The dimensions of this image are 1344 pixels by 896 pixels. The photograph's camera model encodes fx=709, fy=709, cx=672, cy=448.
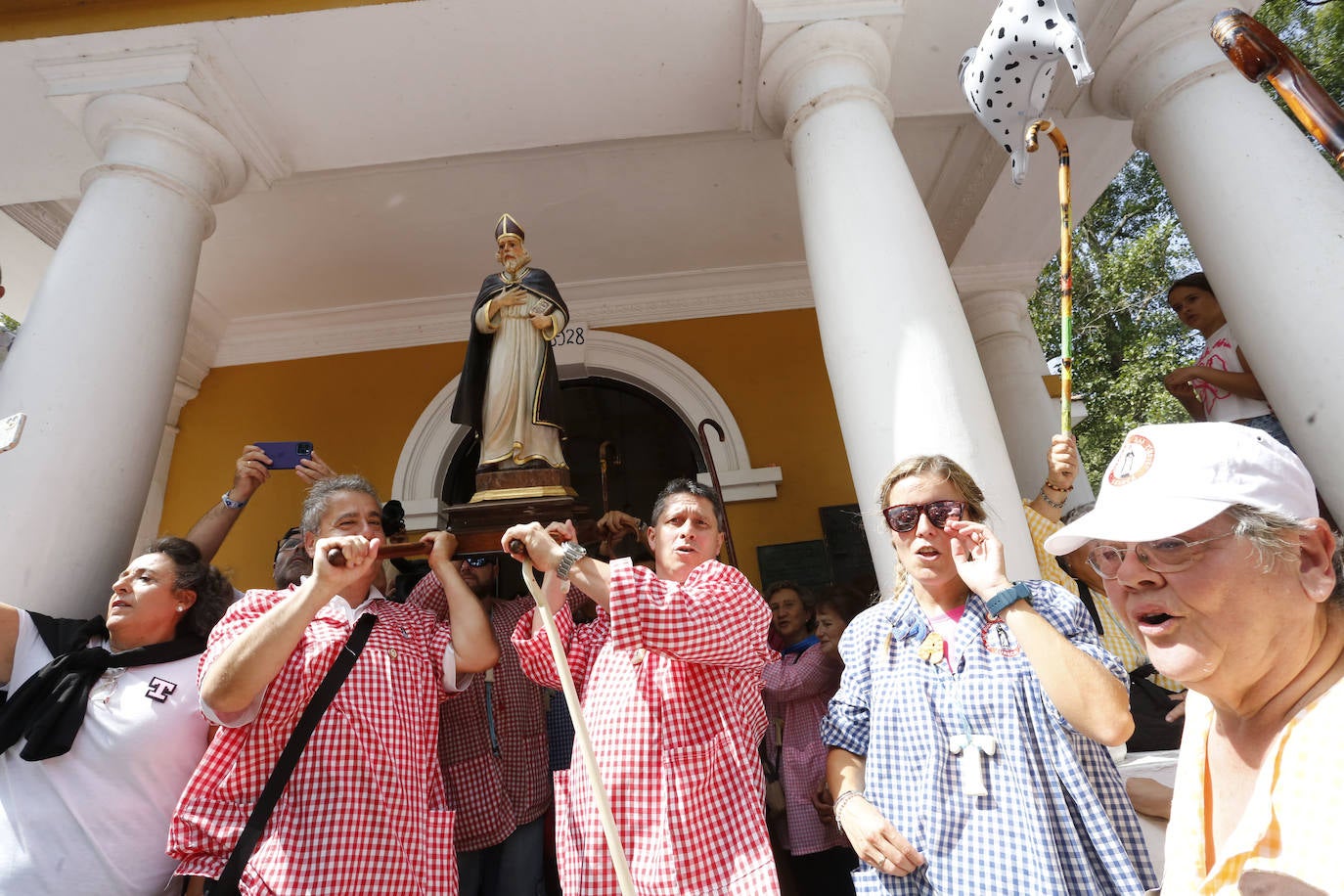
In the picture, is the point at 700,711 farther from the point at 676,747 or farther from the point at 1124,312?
the point at 1124,312

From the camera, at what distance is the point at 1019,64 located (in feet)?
8.33

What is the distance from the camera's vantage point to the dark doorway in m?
6.80

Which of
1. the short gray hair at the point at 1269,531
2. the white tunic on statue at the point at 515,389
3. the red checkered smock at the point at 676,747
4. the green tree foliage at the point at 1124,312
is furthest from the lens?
the green tree foliage at the point at 1124,312

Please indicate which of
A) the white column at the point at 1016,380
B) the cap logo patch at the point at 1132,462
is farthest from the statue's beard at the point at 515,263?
the white column at the point at 1016,380

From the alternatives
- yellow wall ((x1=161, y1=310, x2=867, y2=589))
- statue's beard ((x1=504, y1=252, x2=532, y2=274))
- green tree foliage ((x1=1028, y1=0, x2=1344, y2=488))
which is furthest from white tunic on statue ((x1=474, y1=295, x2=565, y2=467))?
green tree foliage ((x1=1028, y1=0, x2=1344, y2=488))

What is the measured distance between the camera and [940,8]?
386 cm

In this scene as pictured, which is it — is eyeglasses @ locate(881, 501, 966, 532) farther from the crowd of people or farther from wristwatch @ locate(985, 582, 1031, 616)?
wristwatch @ locate(985, 582, 1031, 616)

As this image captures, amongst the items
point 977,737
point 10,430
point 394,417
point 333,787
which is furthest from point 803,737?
point 394,417

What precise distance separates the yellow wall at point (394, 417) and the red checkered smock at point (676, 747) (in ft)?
12.2

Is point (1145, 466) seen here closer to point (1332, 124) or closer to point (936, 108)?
point (1332, 124)

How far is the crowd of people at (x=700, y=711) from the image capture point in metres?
0.99

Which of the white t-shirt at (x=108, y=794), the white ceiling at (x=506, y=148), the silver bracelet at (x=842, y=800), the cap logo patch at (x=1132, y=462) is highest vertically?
the white ceiling at (x=506, y=148)

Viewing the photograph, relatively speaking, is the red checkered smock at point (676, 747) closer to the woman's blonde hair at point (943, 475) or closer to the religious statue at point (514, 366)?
the woman's blonde hair at point (943, 475)

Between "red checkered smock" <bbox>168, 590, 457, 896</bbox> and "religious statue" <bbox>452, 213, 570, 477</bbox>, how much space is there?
1172mm
